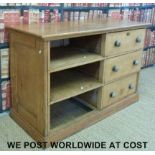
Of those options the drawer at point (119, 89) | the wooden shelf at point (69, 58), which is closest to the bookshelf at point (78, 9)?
the wooden shelf at point (69, 58)

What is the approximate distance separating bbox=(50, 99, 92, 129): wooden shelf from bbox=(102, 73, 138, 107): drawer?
0.59ft

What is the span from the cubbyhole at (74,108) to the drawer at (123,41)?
0.34m

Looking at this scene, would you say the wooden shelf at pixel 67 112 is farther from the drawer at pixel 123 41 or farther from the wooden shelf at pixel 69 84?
the drawer at pixel 123 41

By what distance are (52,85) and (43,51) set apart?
421mm

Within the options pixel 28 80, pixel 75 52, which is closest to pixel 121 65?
pixel 75 52

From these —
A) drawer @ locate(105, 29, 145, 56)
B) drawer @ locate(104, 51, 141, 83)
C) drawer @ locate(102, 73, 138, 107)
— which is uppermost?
drawer @ locate(105, 29, 145, 56)

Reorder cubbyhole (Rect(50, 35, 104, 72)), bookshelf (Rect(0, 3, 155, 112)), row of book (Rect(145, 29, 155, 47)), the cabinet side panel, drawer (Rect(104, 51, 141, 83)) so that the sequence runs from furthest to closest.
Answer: row of book (Rect(145, 29, 155, 47))
drawer (Rect(104, 51, 141, 83))
bookshelf (Rect(0, 3, 155, 112))
cubbyhole (Rect(50, 35, 104, 72))
the cabinet side panel

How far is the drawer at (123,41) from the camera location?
1.73 m

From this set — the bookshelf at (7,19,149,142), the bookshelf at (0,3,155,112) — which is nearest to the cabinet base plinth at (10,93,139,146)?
the bookshelf at (7,19,149,142)

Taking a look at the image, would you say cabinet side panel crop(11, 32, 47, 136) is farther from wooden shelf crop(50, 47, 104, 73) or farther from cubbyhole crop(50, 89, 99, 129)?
cubbyhole crop(50, 89, 99, 129)

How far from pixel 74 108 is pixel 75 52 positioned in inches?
19.5

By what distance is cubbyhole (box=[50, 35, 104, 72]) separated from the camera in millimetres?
1555

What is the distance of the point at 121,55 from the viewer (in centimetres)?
187

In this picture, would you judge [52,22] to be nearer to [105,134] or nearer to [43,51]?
[43,51]
